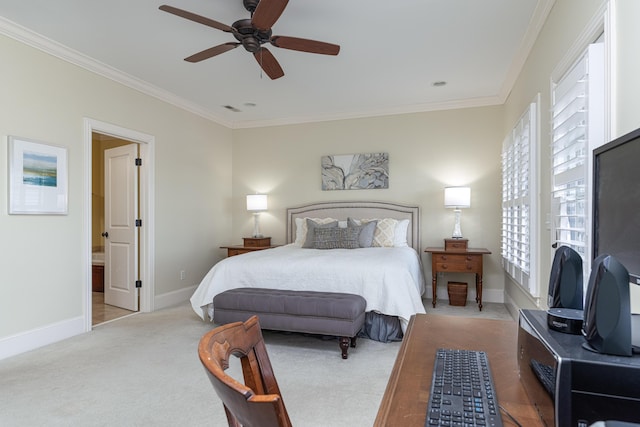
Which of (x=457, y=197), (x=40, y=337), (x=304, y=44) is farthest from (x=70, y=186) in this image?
(x=457, y=197)

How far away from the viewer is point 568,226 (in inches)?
91.1

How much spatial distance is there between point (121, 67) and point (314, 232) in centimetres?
286

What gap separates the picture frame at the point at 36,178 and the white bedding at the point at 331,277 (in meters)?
1.58

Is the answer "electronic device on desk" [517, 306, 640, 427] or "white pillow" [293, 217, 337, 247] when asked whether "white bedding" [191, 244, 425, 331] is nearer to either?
"white pillow" [293, 217, 337, 247]

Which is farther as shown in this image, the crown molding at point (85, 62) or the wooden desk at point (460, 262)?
the wooden desk at point (460, 262)

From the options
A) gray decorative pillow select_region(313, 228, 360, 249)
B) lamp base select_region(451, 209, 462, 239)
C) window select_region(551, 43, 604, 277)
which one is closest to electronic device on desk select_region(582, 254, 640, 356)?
window select_region(551, 43, 604, 277)

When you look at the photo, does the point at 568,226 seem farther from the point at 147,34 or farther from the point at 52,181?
the point at 52,181

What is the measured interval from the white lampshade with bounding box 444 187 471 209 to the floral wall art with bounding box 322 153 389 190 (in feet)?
3.22

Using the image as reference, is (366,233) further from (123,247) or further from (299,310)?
(123,247)

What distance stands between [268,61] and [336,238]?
2344 mm

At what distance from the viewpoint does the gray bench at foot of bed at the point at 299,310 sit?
3.03 meters

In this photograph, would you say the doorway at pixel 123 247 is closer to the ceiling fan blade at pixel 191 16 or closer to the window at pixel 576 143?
the ceiling fan blade at pixel 191 16

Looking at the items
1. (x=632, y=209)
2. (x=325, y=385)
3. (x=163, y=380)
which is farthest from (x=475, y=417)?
(x=163, y=380)

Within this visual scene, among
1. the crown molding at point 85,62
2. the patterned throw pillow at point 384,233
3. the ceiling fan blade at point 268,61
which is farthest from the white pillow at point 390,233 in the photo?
the crown molding at point 85,62
